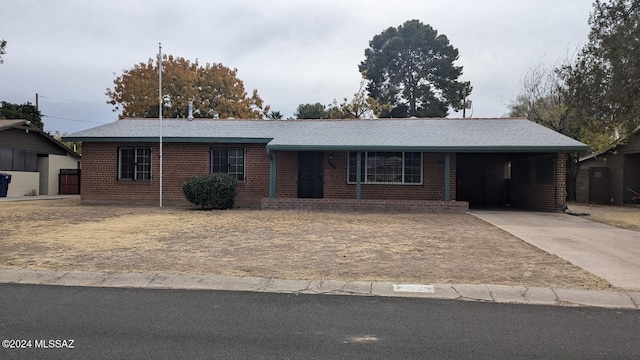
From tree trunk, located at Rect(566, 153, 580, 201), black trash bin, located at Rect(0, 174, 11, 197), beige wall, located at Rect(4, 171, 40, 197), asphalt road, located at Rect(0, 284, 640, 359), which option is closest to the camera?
asphalt road, located at Rect(0, 284, 640, 359)

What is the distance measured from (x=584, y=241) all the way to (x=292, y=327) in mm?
7914

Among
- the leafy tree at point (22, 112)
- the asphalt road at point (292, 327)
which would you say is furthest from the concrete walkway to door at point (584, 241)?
the leafy tree at point (22, 112)

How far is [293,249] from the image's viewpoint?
8.69 m

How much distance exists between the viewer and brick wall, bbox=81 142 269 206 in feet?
60.6

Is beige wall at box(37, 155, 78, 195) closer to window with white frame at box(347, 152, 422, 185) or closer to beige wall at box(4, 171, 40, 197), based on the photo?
beige wall at box(4, 171, 40, 197)

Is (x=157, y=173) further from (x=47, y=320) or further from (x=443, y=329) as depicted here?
(x=443, y=329)

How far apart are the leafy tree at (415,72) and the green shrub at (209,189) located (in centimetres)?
3208

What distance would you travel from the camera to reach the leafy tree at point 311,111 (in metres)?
47.7

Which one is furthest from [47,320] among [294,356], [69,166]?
[69,166]

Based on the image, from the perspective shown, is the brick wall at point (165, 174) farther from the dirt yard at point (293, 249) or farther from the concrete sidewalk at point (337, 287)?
the concrete sidewalk at point (337, 287)

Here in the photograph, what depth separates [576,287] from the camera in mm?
6031

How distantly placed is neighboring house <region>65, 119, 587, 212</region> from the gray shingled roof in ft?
0.13

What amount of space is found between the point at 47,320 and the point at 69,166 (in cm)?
3011

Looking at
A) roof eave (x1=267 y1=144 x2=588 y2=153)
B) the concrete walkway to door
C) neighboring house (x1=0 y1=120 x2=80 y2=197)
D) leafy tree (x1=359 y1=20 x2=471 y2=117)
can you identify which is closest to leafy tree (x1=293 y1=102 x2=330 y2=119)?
leafy tree (x1=359 y1=20 x2=471 y2=117)
